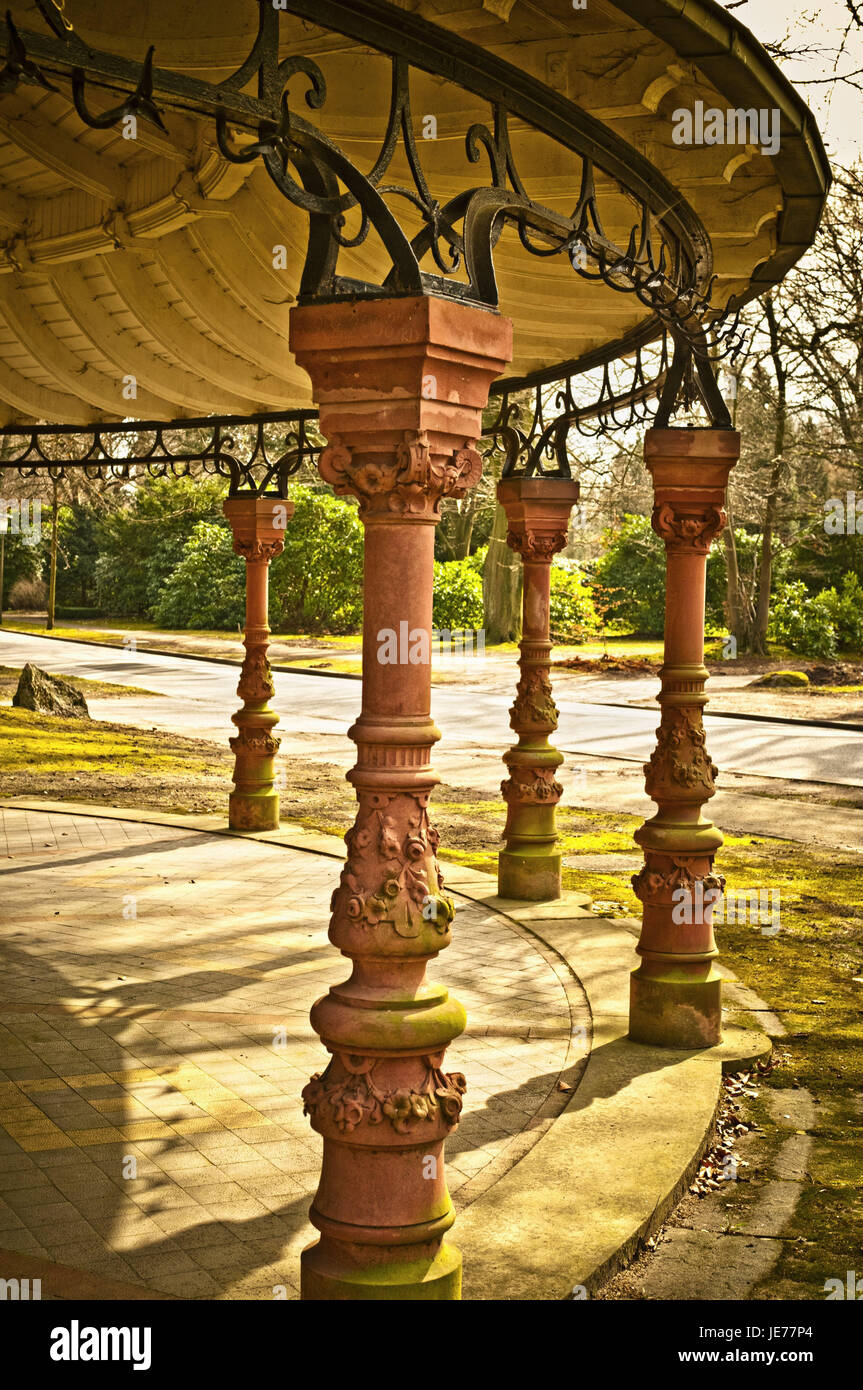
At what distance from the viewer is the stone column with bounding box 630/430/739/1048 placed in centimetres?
627

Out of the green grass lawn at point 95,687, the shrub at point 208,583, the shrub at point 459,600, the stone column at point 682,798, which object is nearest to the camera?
the stone column at point 682,798

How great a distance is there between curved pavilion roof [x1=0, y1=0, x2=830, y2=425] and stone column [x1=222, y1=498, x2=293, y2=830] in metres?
1.08

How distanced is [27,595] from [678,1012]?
48224mm

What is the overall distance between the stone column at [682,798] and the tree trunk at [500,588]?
27.0m

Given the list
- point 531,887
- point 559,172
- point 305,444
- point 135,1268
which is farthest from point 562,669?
point 135,1268

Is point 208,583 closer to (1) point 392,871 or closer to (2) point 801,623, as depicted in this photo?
(2) point 801,623

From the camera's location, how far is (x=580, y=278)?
7758 mm

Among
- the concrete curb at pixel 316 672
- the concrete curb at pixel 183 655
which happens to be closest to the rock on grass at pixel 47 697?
the concrete curb at pixel 316 672

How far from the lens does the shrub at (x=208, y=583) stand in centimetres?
4328

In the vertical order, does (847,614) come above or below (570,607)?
below

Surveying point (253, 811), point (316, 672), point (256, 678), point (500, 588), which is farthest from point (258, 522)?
point (500, 588)

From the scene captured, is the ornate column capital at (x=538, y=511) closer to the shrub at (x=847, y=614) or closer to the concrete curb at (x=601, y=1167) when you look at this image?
the concrete curb at (x=601, y=1167)

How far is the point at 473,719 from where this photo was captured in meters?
23.8

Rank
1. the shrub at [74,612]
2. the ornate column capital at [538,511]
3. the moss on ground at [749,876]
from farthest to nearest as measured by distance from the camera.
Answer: the shrub at [74,612]
the ornate column capital at [538,511]
the moss on ground at [749,876]
